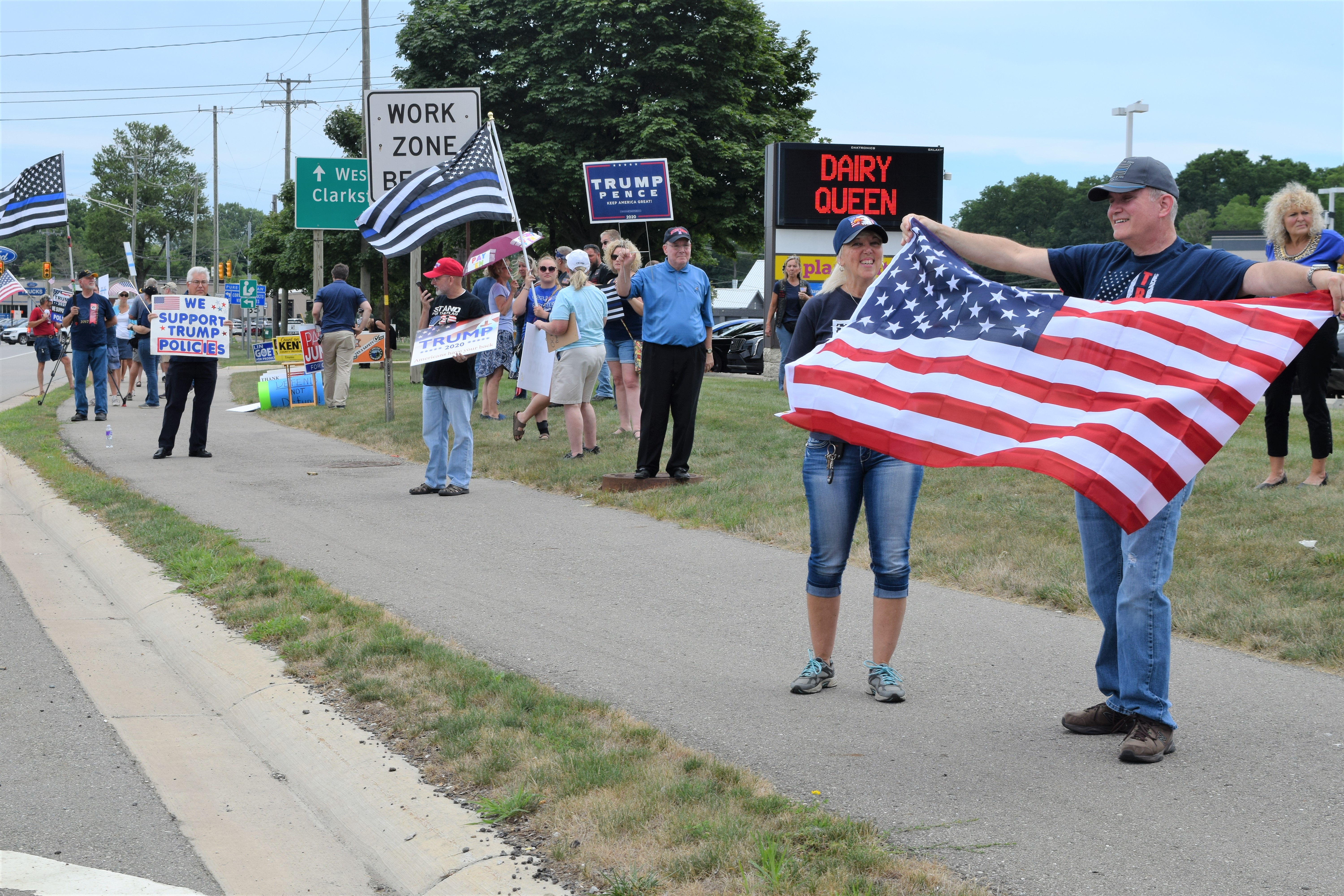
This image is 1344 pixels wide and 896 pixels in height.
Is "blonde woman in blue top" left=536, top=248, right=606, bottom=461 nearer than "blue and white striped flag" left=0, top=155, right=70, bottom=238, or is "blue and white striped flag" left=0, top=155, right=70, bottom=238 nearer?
"blonde woman in blue top" left=536, top=248, right=606, bottom=461

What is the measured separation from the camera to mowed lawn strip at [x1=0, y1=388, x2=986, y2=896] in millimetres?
3441

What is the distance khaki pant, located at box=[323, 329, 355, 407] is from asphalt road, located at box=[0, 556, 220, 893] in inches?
560

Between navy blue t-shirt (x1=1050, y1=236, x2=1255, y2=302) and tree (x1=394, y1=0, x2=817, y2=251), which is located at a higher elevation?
tree (x1=394, y1=0, x2=817, y2=251)

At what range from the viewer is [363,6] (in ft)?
97.4

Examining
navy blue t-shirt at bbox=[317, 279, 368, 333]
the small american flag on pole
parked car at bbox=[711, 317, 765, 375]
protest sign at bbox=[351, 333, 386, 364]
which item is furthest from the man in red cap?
parked car at bbox=[711, 317, 765, 375]

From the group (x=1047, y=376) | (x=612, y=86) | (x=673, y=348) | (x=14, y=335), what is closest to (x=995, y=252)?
(x=1047, y=376)

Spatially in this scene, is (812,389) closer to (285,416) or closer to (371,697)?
(371,697)

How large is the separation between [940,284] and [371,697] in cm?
282

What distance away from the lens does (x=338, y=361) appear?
20.0 m

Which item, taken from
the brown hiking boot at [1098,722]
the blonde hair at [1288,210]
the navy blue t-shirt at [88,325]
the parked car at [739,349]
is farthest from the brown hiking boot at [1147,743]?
the parked car at [739,349]

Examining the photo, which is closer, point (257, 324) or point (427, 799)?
point (427, 799)

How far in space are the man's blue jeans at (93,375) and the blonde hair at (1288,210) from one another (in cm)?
1481

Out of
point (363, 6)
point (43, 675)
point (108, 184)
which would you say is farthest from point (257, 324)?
point (43, 675)

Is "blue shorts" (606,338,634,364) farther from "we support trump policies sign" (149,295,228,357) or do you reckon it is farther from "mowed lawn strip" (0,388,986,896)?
"mowed lawn strip" (0,388,986,896)
